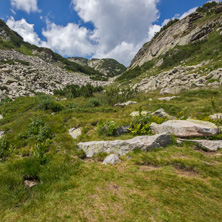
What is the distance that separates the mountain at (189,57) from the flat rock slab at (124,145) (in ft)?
43.8

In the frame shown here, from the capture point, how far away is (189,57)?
30.7 metres

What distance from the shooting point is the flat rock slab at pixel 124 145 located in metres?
5.14

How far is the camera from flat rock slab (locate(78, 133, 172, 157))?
5.14m

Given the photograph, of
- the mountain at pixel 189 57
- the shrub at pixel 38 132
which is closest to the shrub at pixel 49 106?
the shrub at pixel 38 132

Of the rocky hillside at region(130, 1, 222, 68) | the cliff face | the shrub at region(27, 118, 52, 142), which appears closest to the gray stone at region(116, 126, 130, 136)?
the shrub at region(27, 118, 52, 142)

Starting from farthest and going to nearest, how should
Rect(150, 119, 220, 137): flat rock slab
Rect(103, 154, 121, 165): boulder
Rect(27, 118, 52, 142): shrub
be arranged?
Rect(27, 118, 52, 142): shrub
Rect(150, 119, 220, 137): flat rock slab
Rect(103, 154, 121, 165): boulder

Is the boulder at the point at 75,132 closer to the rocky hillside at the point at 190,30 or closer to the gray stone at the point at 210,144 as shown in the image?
the gray stone at the point at 210,144

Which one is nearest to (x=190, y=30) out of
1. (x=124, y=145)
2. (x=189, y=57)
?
(x=189, y=57)

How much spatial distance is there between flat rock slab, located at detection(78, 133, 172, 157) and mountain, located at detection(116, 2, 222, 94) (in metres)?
13.4

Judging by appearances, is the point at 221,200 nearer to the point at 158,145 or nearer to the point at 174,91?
the point at 158,145

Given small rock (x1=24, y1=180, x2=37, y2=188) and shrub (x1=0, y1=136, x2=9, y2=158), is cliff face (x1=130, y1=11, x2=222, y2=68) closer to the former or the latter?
small rock (x1=24, y1=180, x2=37, y2=188)

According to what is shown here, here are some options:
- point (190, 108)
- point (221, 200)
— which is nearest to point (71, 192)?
point (221, 200)

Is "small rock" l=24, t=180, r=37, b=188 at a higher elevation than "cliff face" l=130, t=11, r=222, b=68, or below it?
below

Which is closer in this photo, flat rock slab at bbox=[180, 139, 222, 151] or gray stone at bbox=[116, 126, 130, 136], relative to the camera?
flat rock slab at bbox=[180, 139, 222, 151]
